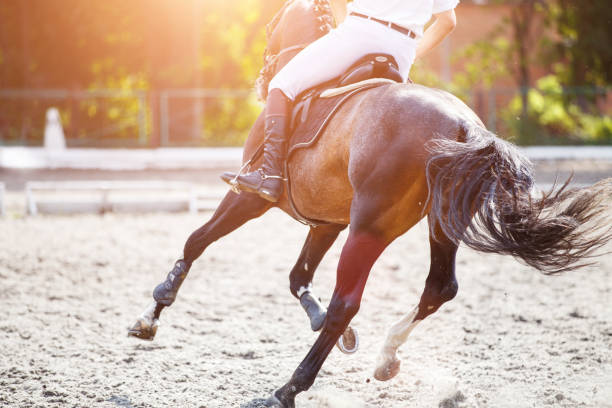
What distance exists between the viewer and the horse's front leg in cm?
418

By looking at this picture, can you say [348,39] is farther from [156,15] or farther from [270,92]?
[156,15]

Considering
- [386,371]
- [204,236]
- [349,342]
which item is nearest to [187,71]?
[204,236]

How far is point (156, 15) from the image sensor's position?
20859 mm

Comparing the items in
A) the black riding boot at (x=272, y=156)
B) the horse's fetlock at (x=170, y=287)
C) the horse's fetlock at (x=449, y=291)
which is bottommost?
the horse's fetlock at (x=170, y=287)

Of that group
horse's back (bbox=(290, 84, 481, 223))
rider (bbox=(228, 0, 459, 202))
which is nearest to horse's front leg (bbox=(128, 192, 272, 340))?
rider (bbox=(228, 0, 459, 202))

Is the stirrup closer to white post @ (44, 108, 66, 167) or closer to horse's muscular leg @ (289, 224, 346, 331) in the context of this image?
horse's muscular leg @ (289, 224, 346, 331)

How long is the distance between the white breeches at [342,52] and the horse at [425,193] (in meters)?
0.36

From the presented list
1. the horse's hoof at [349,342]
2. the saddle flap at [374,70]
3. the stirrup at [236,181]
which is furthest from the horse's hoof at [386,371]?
the saddle flap at [374,70]

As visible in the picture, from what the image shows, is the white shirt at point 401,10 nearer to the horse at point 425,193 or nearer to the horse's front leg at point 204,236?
the horse at point 425,193

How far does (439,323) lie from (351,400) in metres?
1.82

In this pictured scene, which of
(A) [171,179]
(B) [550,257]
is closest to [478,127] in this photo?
(B) [550,257]

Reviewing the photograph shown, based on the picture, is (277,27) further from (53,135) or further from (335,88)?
(53,135)

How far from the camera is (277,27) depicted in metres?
4.64

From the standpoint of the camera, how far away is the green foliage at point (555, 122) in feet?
68.2
